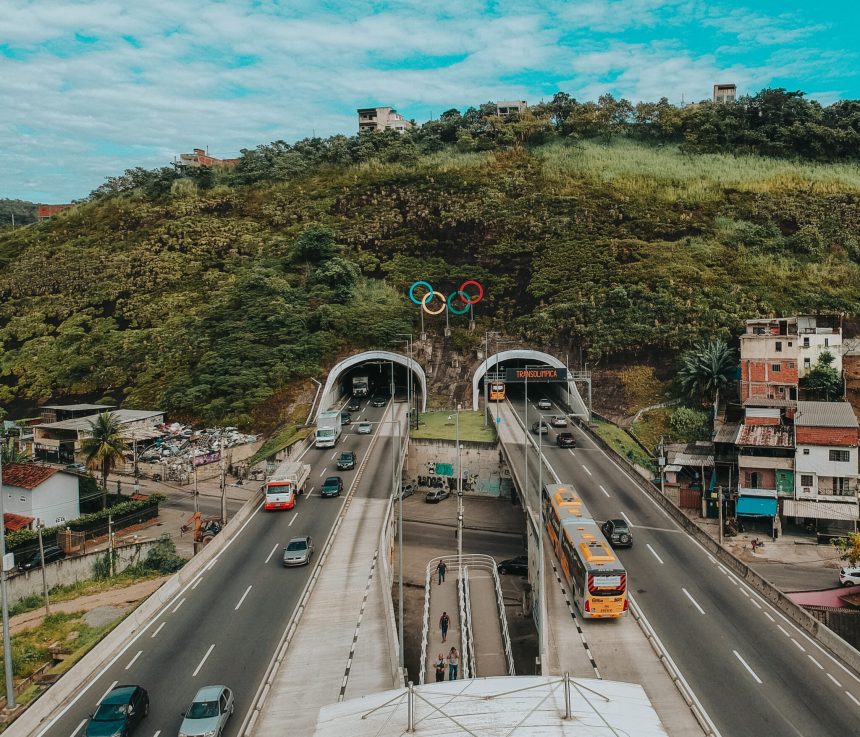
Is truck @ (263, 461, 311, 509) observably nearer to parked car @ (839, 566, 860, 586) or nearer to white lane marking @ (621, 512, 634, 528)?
white lane marking @ (621, 512, 634, 528)

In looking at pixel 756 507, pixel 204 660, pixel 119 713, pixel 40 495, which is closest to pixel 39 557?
pixel 40 495

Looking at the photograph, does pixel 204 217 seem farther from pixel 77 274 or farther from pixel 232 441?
pixel 232 441

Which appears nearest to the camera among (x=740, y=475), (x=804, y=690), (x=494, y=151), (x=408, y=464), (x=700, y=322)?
(x=804, y=690)

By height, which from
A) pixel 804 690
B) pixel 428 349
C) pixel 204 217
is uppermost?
pixel 204 217

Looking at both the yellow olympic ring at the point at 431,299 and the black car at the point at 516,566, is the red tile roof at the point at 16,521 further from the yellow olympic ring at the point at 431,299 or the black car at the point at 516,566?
the yellow olympic ring at the point at 431,299

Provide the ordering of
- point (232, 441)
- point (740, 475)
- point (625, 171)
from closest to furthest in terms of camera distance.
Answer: point (740, 475), point (232, 441), point (625, 171)

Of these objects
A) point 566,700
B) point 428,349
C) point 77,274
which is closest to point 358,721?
point 566,700
